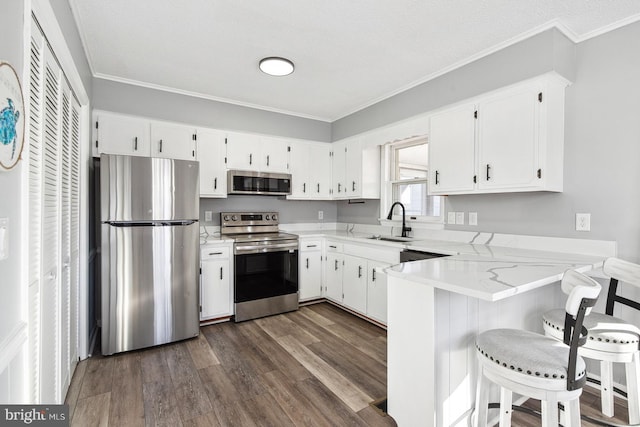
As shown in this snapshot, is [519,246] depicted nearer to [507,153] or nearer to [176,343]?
[507,153]

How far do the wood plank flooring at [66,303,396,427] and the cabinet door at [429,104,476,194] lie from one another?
5.14 ft

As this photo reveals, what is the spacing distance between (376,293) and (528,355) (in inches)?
77.6

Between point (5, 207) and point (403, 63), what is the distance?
9.17 ft

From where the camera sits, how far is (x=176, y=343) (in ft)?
9.38

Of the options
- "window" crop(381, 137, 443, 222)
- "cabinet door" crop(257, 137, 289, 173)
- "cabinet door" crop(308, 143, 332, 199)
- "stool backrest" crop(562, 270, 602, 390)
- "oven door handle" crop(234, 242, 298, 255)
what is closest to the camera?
"stool backrest" crop(562, 270, 602, 390)

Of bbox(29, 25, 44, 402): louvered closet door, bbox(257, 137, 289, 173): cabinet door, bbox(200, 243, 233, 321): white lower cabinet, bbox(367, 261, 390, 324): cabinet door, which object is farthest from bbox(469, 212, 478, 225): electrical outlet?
bbox(29, 25, 44, 402): louvered closet door

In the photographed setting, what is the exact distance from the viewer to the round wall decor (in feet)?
2.98

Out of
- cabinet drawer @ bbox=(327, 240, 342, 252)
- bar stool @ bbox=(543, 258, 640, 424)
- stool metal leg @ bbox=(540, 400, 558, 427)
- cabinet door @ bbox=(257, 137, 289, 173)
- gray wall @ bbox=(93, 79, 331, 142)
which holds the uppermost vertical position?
gray wall @ bbox=(93, 79, 331, 142)

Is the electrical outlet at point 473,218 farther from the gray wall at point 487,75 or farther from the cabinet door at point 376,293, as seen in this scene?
the gray wall at point 487,75

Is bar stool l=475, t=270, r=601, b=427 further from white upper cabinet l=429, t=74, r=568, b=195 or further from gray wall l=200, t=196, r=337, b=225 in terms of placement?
gray wall l=200, t=196, r=337, b=225

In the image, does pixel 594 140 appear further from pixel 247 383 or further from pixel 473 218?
pixel 247 383

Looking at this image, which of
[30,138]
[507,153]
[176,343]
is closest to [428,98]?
[507,153]

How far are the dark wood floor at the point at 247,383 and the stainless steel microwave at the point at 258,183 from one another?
5.10 feet

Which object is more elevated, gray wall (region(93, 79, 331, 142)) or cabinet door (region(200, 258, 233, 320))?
gray wall (region(93, 79, 331, 142))
